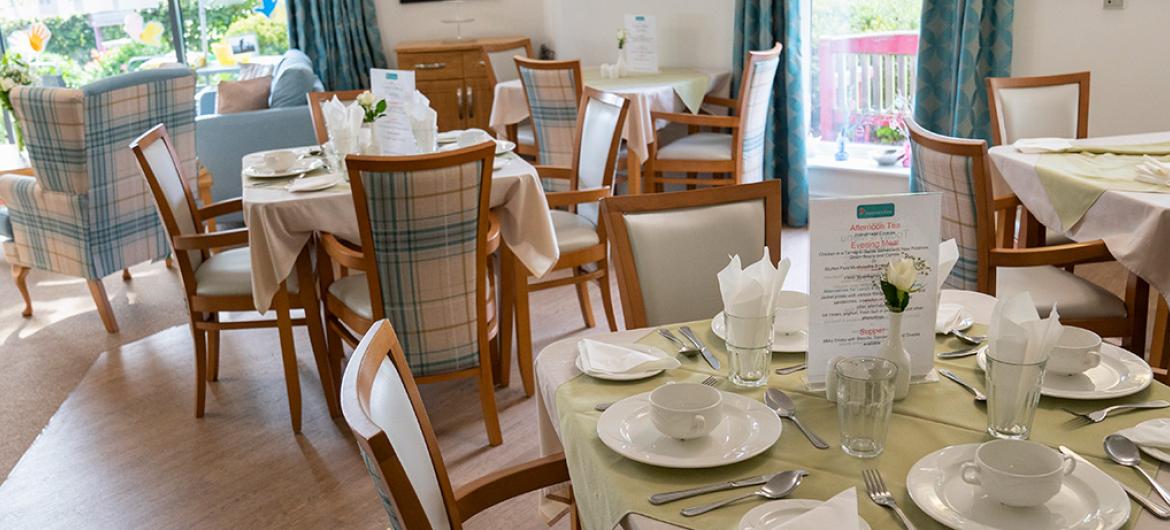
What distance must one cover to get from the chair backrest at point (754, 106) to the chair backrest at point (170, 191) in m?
2.35

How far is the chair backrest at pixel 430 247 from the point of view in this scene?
2578 mm

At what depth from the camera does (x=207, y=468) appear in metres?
2.97

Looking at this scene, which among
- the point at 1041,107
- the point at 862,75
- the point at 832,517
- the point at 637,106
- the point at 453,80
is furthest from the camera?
the point at 453,80

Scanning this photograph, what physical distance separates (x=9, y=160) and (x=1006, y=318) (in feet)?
19.1

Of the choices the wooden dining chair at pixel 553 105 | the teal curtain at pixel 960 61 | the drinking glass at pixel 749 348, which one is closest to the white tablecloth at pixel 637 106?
the wooden dining chair at pixel 553 105

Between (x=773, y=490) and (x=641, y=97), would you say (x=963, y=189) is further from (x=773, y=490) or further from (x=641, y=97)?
(x=641, y=97)

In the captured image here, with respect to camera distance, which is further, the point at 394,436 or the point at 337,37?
the point at 337,37

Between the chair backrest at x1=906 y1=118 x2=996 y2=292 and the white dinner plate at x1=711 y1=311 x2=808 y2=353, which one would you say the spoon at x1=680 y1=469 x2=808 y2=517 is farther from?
the chair backrest at x1=906 y1=118 x2=996 y2=292

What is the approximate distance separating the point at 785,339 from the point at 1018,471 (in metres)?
0.59

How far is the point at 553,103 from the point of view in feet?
15.1

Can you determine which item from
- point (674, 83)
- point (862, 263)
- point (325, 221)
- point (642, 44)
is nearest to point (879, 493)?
point (862, 263)

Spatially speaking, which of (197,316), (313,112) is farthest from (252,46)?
(197,316)

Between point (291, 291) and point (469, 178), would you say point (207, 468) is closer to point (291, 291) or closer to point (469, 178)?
point (291, 291)

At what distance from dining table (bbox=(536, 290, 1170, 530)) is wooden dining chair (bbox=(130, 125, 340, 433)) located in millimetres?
1628
